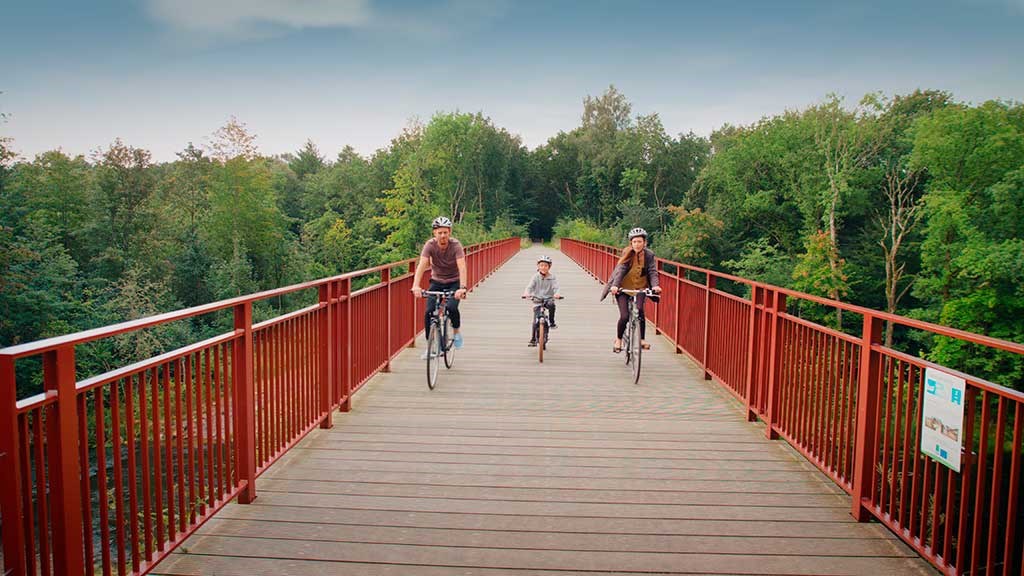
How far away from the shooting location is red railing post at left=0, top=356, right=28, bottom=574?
211 cm

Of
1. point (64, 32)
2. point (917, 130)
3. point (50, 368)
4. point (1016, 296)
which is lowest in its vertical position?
point (1016, 296)

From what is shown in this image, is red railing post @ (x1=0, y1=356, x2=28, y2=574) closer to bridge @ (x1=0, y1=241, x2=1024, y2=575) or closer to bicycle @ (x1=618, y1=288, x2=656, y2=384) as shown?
bridge @ (x1=0, y1=241, x2=1024, y2=575)

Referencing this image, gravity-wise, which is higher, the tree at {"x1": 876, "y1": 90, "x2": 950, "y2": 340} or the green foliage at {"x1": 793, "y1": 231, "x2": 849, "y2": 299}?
the tree at {"x1": 876, "y1": 90, "x2": 950, "y2": 340}

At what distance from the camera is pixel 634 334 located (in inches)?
314

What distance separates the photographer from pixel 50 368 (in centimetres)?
239

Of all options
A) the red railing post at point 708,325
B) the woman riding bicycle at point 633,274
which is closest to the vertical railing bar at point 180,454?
the woman riding bicycle at point 633,274

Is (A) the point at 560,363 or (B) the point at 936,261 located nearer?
(A) the point at 560,363

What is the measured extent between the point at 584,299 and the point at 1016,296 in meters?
23.2

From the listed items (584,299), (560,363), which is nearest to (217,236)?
(584,299)

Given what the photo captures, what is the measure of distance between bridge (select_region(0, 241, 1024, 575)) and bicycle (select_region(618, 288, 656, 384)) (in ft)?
2.26

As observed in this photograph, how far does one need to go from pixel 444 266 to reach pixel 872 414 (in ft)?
15.7

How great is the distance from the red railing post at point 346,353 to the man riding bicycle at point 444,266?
1267 mm

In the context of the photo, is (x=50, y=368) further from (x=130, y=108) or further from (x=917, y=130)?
(x=130, y=108)

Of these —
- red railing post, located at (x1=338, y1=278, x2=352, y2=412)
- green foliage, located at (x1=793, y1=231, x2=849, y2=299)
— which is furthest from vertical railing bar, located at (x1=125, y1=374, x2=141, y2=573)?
green foliage, located at (x1=793, y1=231, x2=849, y2=299)
